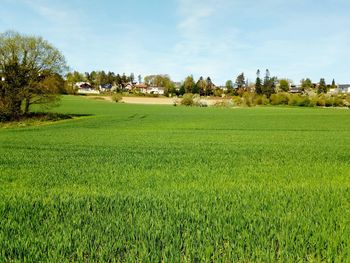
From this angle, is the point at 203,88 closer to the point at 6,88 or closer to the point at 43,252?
the point at 6,88

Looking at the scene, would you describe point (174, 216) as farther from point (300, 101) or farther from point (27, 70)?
point (300, 101)

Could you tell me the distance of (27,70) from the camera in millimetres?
45031

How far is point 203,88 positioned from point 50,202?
155681 millimetres

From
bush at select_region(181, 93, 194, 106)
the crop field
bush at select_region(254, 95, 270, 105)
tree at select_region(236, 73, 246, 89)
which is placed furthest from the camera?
tree at select_region(236, 73, 246, 89)

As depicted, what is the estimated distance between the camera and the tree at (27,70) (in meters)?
43.8

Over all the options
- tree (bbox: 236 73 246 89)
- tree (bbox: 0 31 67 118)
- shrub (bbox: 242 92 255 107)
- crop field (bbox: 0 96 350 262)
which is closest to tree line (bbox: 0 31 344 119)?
tree (bbox: 0 31 67 118)

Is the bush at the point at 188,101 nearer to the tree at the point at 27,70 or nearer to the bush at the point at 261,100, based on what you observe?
the bush at the point at 261,100

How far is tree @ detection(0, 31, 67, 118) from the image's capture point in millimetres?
43812

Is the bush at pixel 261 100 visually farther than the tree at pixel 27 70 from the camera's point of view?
Yes

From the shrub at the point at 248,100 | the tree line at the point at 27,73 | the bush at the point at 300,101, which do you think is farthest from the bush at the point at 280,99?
the tree line at the point at 27,73

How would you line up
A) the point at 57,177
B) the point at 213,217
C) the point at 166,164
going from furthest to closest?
1. the point at 166,164
2. the point at 57,177
3. the point at 213,217

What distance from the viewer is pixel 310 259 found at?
418 centimetres

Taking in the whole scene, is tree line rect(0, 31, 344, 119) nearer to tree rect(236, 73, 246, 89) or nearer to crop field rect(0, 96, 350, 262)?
crop field rect(0, 96, 350, 262)

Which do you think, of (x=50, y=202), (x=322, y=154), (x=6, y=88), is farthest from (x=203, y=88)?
(x=50, y=202)
